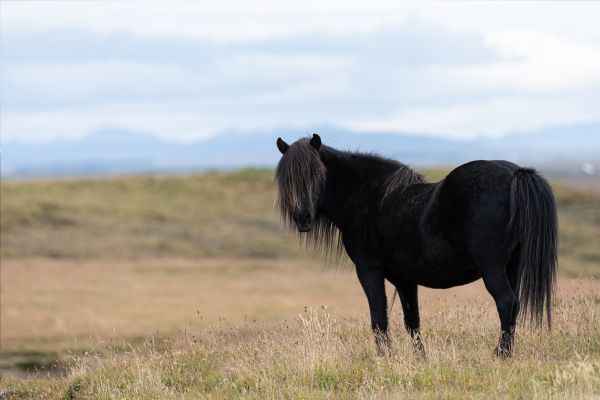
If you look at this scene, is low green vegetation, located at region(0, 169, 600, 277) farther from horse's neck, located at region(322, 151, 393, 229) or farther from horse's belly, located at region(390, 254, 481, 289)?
horse's belly, located at region(390, 254, 481, 289)

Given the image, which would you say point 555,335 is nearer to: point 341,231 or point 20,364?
point 341,231

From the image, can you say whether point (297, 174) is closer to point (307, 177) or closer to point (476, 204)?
point (307, 177)

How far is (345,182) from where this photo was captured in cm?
1033

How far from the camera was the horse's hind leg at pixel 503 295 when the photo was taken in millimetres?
8719

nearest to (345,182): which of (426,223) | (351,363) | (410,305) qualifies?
(426,223)

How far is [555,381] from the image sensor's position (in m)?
7.56

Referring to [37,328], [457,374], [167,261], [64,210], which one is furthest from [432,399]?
[64,210]

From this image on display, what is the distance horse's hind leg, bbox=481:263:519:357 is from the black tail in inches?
5.9

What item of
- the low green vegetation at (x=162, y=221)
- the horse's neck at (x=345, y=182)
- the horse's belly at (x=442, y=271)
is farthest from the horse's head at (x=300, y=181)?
the low green vegetation at (x=162, y=221)

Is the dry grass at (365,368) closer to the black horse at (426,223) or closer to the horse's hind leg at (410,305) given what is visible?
the horse's hind leg at (410,305)

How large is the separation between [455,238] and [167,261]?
1804 inches

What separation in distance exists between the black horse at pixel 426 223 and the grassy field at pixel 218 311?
0.73 m

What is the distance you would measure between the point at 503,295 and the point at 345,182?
8.45 ft

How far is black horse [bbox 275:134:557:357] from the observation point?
8695 mm
